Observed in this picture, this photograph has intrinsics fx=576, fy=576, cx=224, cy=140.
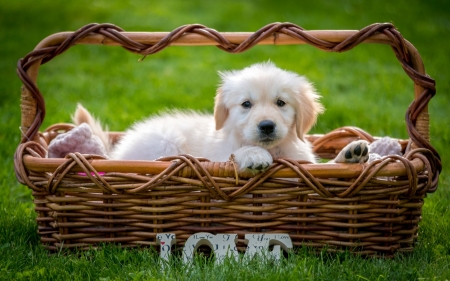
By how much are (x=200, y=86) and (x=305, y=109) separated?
3627 mm

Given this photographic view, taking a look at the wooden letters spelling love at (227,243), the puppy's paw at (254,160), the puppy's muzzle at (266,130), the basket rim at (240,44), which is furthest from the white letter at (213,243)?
the basket rim at (240,44)

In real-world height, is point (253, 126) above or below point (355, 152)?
above

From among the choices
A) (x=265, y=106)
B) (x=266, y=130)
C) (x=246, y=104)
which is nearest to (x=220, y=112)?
(x=246, y=104)

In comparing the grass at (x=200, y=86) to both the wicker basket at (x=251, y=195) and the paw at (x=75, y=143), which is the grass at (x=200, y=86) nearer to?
the wicker basket at (x=251, y=195)

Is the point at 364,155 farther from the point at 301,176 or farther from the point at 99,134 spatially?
the point at 99,134

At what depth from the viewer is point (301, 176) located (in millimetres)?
2793

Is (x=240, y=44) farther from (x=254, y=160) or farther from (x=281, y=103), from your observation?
(x=254, y=160)

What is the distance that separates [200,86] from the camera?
704 cm

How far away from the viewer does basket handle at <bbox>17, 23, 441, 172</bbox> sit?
125 inches

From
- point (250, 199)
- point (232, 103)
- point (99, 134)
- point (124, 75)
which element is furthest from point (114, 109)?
point (250, 199)

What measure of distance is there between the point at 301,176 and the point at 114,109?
3804 millimetres

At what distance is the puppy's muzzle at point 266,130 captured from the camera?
3205 mm

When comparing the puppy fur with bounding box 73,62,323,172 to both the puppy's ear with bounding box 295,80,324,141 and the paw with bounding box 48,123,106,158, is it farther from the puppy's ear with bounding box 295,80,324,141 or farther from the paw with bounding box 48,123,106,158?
the paw with bounding box 48,123,106,158

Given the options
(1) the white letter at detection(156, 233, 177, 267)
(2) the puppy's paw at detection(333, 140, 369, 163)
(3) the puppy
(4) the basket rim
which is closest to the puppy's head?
(3) the puppy
